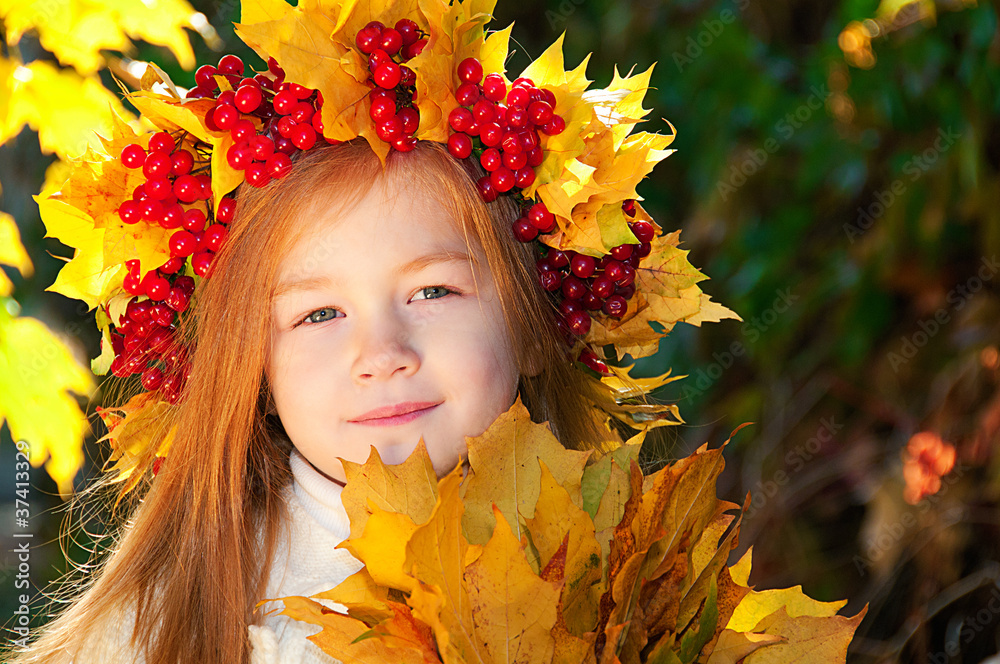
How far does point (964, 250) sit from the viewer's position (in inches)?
74.0

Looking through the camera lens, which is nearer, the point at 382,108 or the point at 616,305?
the point at 382,108

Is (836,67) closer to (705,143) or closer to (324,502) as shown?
(705,143)

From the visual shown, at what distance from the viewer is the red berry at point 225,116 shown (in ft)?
2.91

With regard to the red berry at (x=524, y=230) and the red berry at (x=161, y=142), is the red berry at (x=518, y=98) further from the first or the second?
the red berry at (x=161, y=142)

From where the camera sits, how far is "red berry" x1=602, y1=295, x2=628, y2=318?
103cm

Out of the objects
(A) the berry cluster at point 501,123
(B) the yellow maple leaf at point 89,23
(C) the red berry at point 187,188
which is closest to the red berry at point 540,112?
(A) the berry cluster at point 501,123

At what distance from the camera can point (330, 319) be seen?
3.01ft

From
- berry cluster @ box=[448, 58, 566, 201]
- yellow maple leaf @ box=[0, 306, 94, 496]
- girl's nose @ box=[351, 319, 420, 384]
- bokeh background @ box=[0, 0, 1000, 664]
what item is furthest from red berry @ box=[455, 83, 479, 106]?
bokeh background @ box=[0, 0, 1000, 664]

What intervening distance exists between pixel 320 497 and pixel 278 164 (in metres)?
0.34

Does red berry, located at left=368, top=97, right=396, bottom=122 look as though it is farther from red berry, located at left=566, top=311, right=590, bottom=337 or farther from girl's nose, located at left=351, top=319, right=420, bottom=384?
red berry, located at left=566, top=311, right=590, bottom=337

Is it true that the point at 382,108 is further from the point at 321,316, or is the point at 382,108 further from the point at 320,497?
the point at 320,497

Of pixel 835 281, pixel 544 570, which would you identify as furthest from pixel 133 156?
pixel 835 281

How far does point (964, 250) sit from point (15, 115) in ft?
5.54

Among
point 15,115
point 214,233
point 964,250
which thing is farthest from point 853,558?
point 15,115
